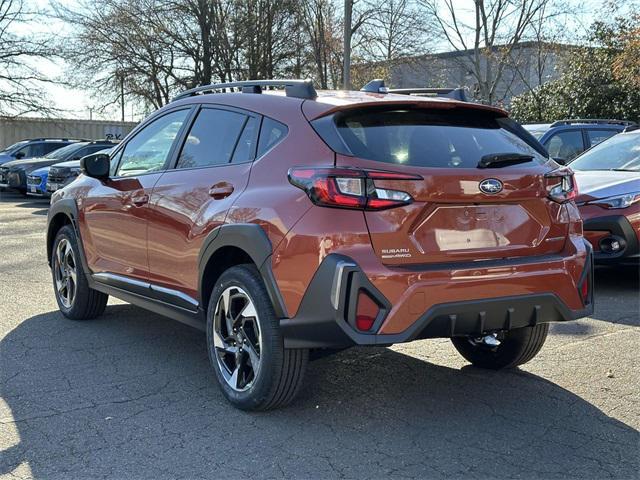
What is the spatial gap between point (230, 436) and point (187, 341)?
1933mm

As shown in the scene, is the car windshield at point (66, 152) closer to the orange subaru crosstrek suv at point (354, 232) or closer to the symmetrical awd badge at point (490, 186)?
the orange subaru crosstrek suv at point (354, 232)

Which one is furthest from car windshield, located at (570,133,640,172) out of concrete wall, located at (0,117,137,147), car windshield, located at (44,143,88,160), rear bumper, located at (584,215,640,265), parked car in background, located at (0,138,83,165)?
concrete wall, located at (0,117,137,147)

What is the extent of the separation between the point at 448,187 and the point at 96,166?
306 centimetres

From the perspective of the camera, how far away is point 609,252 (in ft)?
22.7

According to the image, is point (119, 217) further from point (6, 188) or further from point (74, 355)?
point (6, 188)

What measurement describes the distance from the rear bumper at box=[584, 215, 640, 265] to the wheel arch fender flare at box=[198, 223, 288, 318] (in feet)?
14.3

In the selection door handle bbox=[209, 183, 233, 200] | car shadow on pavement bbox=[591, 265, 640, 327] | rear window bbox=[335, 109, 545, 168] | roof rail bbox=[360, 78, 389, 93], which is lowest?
car shadow on pavement bbox=[591, 265, 640, 327]

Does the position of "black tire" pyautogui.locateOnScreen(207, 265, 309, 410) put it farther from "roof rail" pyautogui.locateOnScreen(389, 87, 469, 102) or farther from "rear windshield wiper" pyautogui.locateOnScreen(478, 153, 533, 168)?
"roof rail" pyautogui.locateOnScreen(389, 87, 469, 102)

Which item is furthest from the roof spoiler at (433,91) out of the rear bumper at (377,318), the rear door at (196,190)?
the rear bumper at (377,318)

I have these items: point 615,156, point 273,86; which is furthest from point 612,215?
point 273,86

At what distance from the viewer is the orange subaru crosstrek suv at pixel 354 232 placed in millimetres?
3352

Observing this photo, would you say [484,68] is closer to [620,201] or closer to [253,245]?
[620,201]

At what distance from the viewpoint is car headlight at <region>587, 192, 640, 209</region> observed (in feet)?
22.7

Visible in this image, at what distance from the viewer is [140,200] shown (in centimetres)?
491
